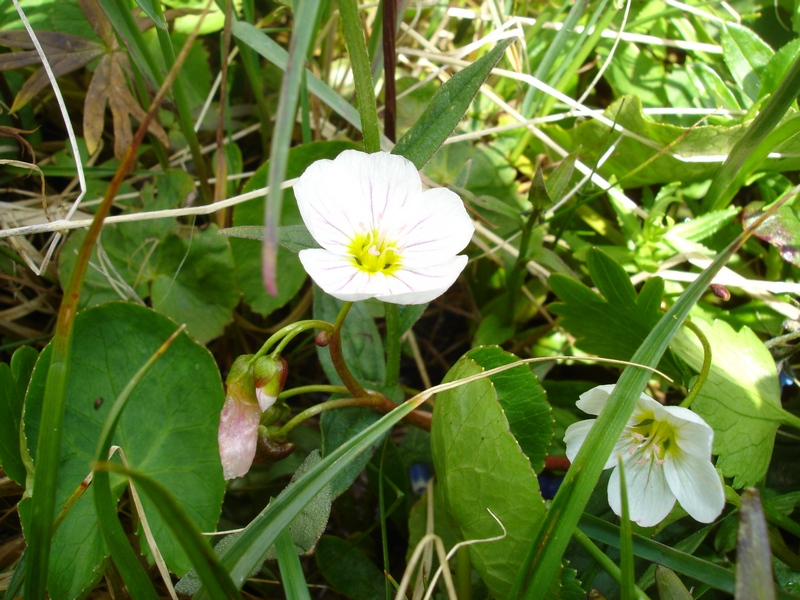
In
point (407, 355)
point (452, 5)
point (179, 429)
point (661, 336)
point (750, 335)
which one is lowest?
point (407, 355)

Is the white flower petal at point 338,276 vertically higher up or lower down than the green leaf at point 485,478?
higher up

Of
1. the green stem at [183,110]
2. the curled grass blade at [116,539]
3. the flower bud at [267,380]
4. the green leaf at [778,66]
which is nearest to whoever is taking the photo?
the curled grass blade at [116,539]

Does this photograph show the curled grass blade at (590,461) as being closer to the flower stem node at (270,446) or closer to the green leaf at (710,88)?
the flower stem node at (270,446)

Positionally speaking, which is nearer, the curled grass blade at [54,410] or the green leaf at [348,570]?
the curled grass blade at [54,410]

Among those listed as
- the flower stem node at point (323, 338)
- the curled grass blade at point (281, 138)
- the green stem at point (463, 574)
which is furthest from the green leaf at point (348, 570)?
the curled grass blade at point (281, 138)

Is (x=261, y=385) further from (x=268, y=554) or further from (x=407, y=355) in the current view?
(x=407, y=355)

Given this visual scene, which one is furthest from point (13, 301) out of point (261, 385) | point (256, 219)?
point (261, 385)
